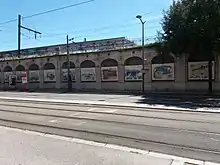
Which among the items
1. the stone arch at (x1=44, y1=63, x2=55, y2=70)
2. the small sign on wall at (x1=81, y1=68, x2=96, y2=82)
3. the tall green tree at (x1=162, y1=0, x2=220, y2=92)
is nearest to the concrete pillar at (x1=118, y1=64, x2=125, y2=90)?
the small sign on wall at (x1=81, y1=68, x2=96, y2=82)

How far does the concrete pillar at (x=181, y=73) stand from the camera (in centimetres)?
3481

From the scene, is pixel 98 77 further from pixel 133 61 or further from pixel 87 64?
pixel 133 61

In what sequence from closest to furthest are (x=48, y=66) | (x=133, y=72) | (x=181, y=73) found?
(x=181, y=73)
(x=133, y=72)
(x=48, y=66)

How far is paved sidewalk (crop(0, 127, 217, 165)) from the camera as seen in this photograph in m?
6.45

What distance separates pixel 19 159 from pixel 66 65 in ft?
129

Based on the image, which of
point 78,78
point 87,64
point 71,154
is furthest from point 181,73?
point 71,154

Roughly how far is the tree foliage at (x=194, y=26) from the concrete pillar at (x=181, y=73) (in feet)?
17.7

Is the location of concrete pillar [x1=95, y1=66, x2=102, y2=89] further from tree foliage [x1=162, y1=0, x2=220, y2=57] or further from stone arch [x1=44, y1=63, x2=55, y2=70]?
tree foliage [x1=162, y1=0, x2=220, y2=57]

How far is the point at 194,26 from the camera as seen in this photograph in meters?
27.4

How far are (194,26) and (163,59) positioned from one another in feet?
30.6

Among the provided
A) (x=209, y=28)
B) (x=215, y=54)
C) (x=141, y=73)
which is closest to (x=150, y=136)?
(x=209, y=28)

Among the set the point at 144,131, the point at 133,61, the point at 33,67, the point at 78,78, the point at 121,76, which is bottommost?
the point at 144,131

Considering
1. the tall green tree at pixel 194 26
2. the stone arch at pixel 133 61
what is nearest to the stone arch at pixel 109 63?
the stone arch at pixel 133 61

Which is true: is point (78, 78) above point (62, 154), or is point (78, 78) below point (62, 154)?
above
